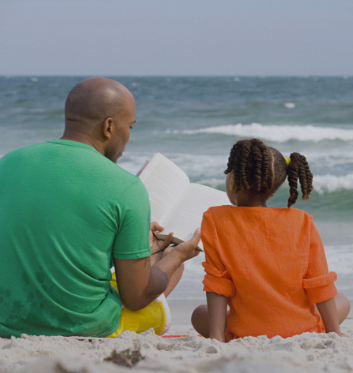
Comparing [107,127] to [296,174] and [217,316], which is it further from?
[217,316]

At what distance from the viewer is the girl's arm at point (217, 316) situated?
78.5 inches

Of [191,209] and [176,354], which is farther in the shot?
[191,209]

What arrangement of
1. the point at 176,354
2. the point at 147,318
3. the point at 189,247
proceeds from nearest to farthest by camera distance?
1. the point at 176,354
2. the point at 147,318
3. the point at 189,247

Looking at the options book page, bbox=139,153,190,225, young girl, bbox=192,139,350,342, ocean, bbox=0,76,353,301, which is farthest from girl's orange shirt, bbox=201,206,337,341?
ocean, bbox=0,76,353,301

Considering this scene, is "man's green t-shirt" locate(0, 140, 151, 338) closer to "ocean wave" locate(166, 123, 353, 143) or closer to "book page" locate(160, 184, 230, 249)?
"book page" locate(160, 184, 230, 249)

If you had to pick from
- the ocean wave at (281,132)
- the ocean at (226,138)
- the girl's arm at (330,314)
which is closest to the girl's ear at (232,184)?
the girl's arm at (330,314)

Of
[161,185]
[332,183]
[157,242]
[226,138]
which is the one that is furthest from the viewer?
[226,138]

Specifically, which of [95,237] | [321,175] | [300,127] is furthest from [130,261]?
[300,127]

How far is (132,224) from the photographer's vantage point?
6.00 ft

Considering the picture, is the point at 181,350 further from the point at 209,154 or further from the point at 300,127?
the point at 300,127

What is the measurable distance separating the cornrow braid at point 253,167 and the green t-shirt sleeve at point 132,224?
1.28 feet

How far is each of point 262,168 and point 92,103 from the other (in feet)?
2.37

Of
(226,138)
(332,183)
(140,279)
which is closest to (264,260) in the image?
(140,279)

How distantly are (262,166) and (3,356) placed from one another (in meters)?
1.15
